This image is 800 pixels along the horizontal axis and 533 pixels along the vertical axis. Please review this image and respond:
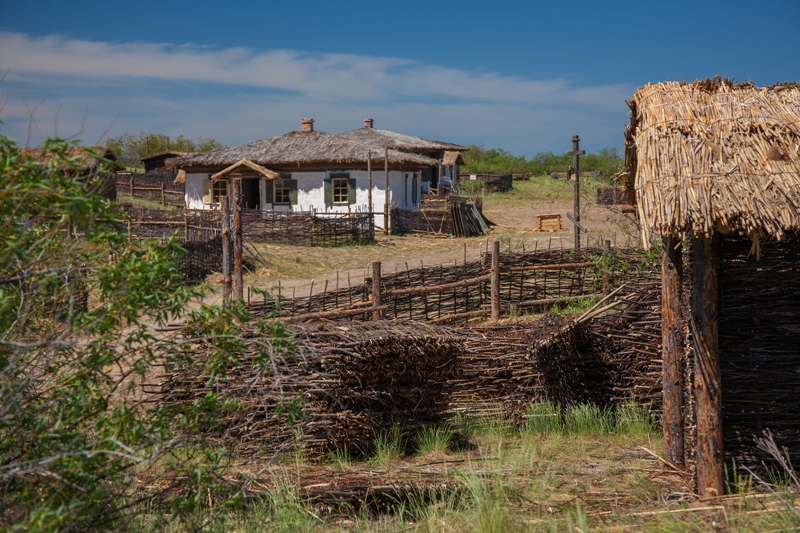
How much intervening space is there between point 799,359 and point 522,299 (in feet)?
23.3

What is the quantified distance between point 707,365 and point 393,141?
2934 cm

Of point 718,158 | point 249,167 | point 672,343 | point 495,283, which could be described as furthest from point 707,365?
point 249,167

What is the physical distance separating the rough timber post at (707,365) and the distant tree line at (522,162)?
4756cm

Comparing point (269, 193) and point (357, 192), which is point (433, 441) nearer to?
point (357, 192)

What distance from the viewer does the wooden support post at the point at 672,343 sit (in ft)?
17.9

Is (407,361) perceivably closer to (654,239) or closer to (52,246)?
(52,246)

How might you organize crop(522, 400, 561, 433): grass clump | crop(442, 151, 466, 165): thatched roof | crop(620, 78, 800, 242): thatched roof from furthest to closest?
crop(442, 151, 466, 165): thatched roof
crop(522, 400, 561, 433): grass clump
crop(620, 78, 800, 242): thatched roof

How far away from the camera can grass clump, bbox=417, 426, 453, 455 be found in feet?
20.9

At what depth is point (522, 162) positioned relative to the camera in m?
58.4

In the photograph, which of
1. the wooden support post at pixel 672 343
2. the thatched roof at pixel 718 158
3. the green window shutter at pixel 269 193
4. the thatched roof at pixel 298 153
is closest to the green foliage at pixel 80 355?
the thatched roof at pixel 718 158

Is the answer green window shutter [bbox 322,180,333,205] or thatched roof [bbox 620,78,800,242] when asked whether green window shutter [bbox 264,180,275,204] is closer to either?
green window shutter [bbox 322,180,333,205]

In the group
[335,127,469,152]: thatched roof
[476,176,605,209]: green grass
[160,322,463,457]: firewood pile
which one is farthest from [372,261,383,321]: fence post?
[476,176,605,209]: green grass

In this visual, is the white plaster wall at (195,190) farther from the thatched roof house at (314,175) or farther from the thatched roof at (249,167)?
the thatched roof at (249,167)

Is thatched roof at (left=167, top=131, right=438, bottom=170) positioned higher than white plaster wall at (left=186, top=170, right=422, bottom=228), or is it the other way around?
thatched roof at (left=167, top=131, right=438, bottom=170)
